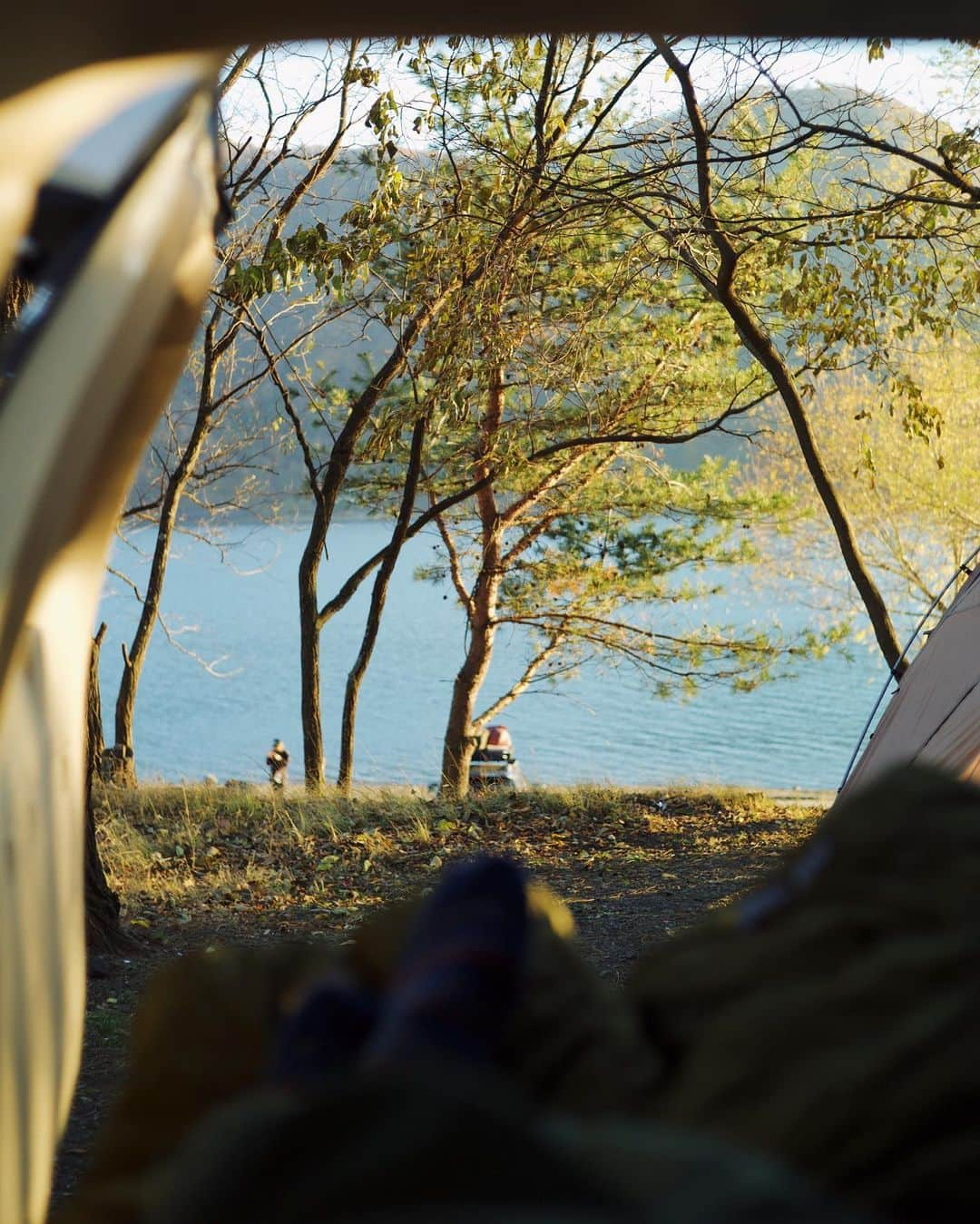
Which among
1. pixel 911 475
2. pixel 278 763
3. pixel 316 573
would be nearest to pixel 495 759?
pixel 278 763

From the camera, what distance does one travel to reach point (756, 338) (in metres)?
8.23

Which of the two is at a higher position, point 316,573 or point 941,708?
point 316,573

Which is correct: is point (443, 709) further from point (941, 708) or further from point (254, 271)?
point (941, 708)

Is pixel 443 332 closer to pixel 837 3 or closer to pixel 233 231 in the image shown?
pixel 233 231

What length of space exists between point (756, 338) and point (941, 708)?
4.44 metres

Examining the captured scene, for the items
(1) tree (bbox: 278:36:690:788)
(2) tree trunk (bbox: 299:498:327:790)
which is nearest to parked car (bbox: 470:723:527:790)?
(2) tree trunk (bbox: 299:498:327:790)

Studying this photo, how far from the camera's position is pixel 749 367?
531 inches

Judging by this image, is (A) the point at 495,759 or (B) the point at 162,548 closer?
(B) the point at 162,548

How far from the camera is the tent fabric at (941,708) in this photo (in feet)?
13.0

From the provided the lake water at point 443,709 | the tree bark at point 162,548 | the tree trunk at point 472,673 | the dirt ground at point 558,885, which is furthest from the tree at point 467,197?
the lake water at point 443,709

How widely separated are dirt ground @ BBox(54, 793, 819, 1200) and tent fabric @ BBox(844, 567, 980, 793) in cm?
116

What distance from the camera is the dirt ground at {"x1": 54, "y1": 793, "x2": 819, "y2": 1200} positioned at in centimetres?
405

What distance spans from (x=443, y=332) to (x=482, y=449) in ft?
14.2

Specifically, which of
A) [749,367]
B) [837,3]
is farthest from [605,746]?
[837,3]
